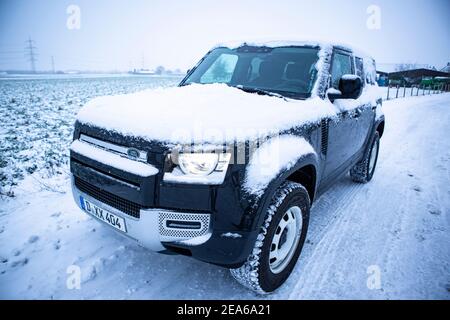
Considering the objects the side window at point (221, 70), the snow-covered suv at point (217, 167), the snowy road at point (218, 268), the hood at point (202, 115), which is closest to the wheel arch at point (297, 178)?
the snow-covered suv at point (217, 167)

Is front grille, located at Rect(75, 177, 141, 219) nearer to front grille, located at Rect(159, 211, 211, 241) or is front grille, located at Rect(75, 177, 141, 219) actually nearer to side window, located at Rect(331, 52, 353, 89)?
front grille, located at Rect(159, 211, 211, 241)

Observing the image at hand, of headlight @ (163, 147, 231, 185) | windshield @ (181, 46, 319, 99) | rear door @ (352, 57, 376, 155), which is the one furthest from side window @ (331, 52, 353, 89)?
headlight @ (163, 147, 231, 185)

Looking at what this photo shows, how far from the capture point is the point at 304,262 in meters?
2.64

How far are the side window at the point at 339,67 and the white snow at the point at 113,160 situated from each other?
2.22m

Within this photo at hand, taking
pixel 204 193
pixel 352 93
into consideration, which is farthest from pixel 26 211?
pixel 352 93

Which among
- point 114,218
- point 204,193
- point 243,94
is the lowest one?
point 114,218

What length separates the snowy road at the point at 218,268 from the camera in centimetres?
227

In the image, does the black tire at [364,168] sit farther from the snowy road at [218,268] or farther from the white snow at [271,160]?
the white snow at [271,160]

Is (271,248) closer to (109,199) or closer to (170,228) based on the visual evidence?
(170,228)

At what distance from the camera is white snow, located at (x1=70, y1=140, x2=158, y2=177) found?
175cm

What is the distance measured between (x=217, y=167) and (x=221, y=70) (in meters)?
2.14
